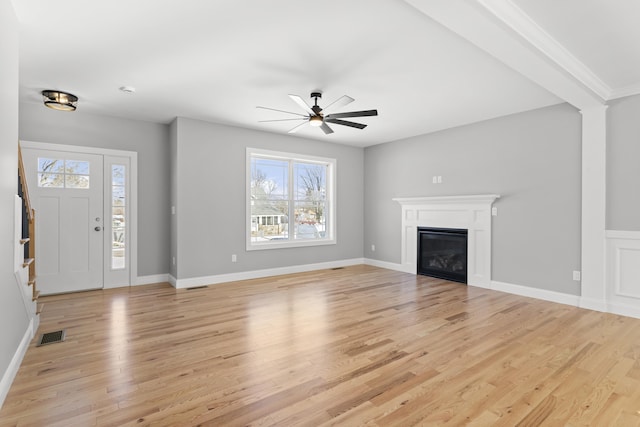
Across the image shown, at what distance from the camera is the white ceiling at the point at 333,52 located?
2377 mm

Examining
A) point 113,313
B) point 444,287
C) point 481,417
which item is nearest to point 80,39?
point 113,313

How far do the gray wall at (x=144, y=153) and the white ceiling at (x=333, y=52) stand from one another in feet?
1.30

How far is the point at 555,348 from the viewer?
9.45 feet

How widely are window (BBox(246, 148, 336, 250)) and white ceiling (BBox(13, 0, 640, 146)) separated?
5.54 ft

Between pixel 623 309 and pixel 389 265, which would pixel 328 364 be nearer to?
pixel 623 309

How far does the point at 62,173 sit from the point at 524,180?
6672 millimetres

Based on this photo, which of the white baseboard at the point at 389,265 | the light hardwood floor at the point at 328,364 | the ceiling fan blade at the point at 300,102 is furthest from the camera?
the white baseboard at the point at 389,265

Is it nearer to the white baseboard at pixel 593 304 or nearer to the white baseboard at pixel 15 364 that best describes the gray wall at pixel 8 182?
the white baseboard at pixel 15 364

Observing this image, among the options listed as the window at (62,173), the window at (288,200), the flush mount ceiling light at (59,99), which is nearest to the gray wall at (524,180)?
the window at (288,200)

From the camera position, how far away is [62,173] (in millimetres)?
4750

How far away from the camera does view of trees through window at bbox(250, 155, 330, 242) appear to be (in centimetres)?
607

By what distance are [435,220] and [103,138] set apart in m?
5.58

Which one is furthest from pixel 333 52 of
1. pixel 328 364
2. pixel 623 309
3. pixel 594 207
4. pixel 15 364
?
pixel 623 309

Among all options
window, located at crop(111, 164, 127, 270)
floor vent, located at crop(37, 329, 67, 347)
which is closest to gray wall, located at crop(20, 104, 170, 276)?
window, located at crop(111, 164, 127, 270)
